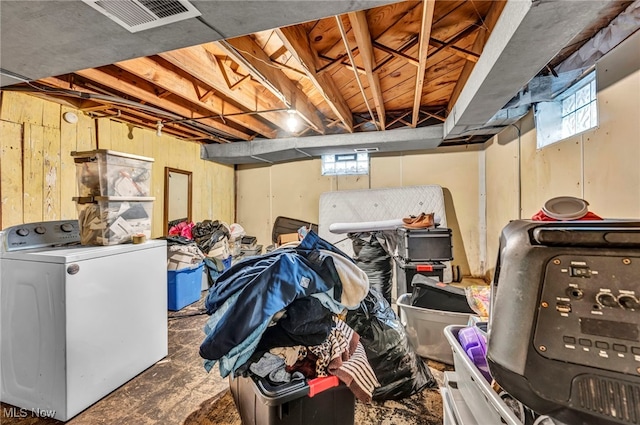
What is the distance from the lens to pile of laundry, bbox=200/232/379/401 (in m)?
1.14

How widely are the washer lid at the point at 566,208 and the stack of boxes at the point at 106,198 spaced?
7.91 feet

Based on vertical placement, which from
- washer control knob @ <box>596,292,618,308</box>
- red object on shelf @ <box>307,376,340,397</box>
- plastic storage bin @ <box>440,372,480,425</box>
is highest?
washer control knob @ <box>596,292,618,308</box>

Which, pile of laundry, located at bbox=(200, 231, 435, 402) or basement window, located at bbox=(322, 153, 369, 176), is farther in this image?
basement window, located at bbox=(322, 153, 369, 176)

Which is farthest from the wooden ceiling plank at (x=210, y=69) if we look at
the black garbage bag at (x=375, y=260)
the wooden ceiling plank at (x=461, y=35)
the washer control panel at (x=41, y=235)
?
the black garbage bag at (x=375, y=260)

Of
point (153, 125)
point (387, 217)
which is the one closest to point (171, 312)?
point (153, 125)

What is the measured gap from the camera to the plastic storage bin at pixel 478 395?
0.69 metres

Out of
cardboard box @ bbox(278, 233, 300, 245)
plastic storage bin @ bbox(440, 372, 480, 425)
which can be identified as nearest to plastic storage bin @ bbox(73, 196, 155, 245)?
plastic storage bin @ bbox(440, 372, 480, 425)

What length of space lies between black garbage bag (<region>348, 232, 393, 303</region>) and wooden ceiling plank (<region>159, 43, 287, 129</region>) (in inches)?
79.3

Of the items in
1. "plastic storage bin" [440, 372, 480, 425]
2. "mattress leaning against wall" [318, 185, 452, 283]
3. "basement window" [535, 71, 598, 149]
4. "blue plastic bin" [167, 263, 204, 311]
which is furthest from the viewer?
"mattress leaning against wall" [318, 185, 452, 283]

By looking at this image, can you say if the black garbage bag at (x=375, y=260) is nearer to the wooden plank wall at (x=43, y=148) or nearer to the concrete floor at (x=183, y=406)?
the concrete floor at (x=183, y=406)

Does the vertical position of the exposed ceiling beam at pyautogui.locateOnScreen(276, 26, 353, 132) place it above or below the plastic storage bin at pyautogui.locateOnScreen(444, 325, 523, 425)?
above

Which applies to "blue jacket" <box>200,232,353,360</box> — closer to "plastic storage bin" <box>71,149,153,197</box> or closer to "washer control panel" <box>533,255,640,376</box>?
"washer control panel" <box>533,255,640,376</box>

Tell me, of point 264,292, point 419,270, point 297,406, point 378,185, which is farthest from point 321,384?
point 378,185

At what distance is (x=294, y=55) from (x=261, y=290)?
5.49 ft
